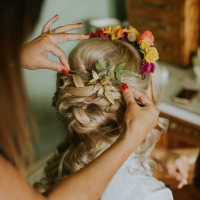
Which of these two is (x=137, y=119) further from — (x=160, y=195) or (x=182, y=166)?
(x=182, y=166)

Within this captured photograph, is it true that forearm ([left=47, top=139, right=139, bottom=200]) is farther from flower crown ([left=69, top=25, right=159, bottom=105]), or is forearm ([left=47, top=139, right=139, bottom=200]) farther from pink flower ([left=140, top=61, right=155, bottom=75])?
pink flower ([left=140, top=61, right=155, bottom=75])

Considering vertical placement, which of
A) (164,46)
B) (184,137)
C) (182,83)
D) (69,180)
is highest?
(69,180)

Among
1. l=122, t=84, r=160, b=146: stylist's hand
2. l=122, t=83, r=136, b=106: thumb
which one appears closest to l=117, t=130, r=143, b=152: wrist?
l=122, t=84, r=160, b=146: stylist's hand

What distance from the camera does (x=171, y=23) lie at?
1467 millimetres

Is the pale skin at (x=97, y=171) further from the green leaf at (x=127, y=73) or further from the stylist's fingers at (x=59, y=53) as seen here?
the stylist's fingers at (x=59, y=53)

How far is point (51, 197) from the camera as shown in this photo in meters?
0.52

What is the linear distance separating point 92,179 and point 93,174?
0.04 feet

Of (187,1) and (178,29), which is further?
(178,29)

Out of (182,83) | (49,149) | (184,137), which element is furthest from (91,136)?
(49,149)

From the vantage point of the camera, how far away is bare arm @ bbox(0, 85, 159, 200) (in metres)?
0.50

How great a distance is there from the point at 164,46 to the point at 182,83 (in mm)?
277

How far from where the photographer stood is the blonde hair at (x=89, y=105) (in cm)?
73

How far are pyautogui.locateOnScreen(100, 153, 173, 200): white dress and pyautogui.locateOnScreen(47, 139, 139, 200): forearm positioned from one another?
0.25 m

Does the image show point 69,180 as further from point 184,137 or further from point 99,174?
point 184,137
